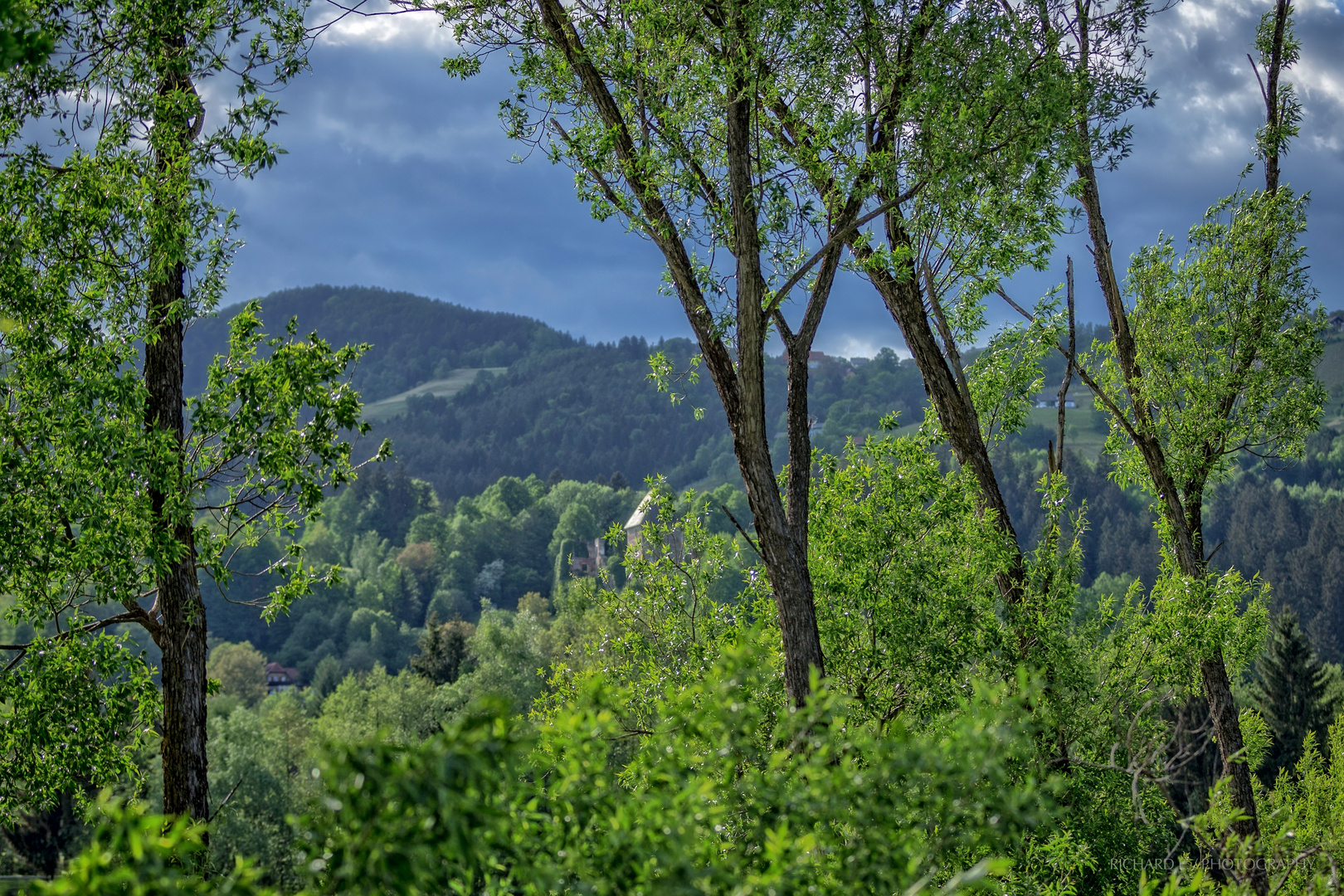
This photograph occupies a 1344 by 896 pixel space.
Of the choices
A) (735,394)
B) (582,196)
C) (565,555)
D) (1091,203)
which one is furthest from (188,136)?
(565,555)

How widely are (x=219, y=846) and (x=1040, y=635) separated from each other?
98.6 ft

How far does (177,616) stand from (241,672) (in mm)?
74602

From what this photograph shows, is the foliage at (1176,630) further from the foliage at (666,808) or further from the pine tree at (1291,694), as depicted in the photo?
the pine tree at (1291,694)

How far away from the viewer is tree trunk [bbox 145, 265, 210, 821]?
805 cm

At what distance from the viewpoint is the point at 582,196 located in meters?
9.84

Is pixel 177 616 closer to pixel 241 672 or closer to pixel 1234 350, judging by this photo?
pixel 1234 350

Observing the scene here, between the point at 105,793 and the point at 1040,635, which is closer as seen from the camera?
the point at 105,793

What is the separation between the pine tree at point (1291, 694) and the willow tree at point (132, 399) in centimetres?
3653

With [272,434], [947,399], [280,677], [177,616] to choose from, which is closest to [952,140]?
[947,399]

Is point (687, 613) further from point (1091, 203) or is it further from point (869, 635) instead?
point (1091, 203)

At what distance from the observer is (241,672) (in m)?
75.3

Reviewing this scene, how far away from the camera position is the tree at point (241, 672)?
7212 centimetres

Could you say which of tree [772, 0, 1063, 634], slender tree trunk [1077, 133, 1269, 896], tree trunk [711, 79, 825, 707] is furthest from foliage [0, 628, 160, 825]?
slender tree trunk [1077, 133, 1269, 896]

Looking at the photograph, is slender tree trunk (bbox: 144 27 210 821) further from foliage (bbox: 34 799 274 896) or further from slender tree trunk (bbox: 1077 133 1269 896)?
slender tree trunk (bbox: 1077 133 1269 896)
